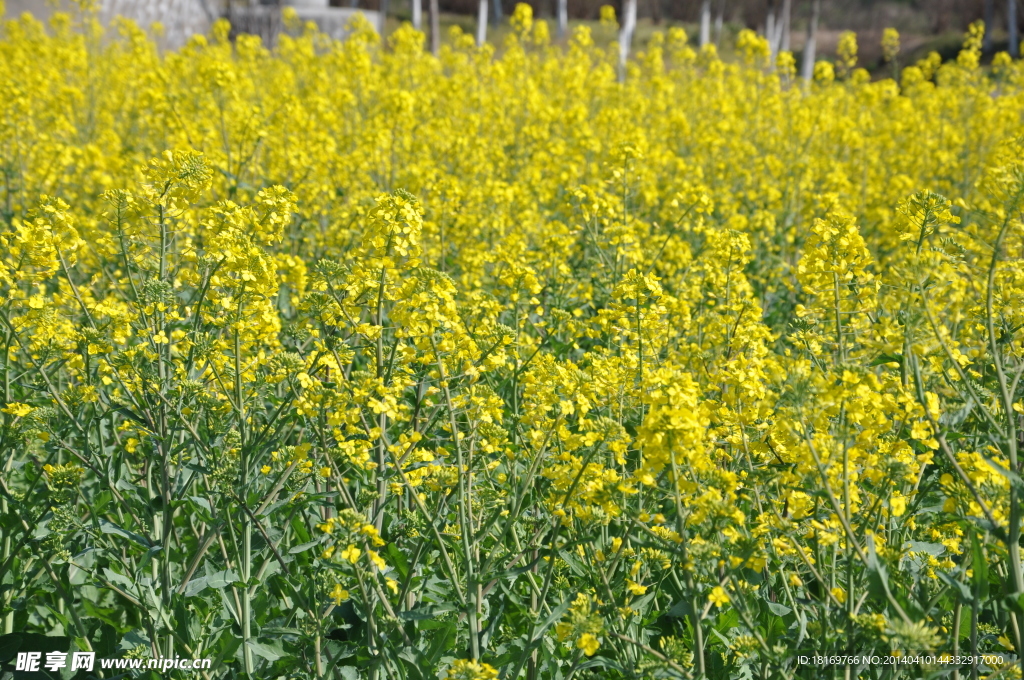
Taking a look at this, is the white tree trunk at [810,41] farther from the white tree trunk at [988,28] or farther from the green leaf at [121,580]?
the green leaf at [121,580]

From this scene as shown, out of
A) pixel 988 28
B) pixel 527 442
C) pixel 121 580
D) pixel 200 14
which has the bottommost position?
pixel 121 580

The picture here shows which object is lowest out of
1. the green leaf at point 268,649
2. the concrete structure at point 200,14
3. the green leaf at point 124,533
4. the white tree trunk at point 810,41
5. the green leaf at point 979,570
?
the green leaf at point 268,649

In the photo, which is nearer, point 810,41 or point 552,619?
point 552,619

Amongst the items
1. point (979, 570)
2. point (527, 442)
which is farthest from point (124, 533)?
point (979, 570)

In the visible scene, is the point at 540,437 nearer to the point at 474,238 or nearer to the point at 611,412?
the point at 611,412

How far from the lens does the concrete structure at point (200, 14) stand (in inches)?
673

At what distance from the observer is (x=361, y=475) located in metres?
2.67

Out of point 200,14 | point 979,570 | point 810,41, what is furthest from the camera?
point 200,14

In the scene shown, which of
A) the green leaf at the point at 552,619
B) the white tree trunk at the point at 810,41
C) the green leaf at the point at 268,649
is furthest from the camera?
the white tree trunk at the point at 810,41

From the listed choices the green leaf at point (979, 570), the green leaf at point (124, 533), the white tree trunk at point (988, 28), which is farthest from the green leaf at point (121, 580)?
the white tree trunk at point (988, 28)

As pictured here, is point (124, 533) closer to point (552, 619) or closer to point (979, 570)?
point (552, 619)

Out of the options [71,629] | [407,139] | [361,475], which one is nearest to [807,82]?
[407,139]

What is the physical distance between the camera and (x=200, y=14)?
19.8m

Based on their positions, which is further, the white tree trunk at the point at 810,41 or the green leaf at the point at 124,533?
the white tree trunk at the point at 810,41
